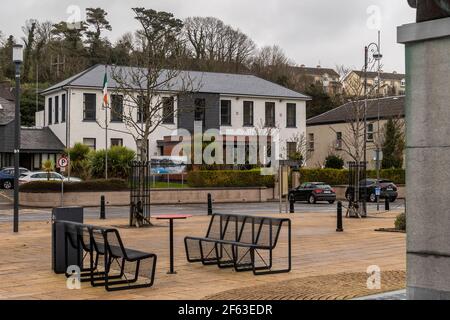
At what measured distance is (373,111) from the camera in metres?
64.7

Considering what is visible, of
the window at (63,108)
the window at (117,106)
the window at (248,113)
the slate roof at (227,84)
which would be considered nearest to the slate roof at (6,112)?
the slate roof at (227,84)

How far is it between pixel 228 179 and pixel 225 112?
18663mm

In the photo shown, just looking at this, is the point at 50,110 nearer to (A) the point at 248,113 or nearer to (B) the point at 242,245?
(A) the point at 248,113

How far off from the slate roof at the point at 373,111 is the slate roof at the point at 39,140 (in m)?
25.3

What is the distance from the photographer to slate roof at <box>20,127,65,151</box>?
57.6 meters

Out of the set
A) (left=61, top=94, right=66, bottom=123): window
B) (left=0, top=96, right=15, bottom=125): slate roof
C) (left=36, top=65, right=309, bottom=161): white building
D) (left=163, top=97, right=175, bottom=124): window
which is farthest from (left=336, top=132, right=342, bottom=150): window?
(left=0, top=96, right=15, bottom=125): slate roof

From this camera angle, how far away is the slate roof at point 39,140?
57562mm

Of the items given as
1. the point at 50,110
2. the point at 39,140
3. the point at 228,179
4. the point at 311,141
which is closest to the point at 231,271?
the point at 228,179

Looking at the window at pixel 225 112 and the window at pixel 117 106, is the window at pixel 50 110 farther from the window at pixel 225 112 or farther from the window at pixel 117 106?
the window at pixel 225 112

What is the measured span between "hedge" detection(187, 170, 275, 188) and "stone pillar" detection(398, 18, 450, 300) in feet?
126

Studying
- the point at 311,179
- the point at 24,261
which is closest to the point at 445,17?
the point at 24,261

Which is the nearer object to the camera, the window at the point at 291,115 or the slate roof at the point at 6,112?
the slate roof at the point at 6,112

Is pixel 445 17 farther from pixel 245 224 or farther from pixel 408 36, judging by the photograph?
pixel 245 224
